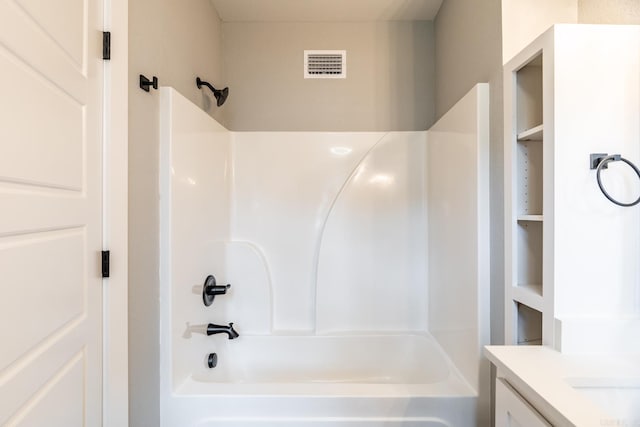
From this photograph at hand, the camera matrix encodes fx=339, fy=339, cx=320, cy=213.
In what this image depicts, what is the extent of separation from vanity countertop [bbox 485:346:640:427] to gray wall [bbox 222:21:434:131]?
1.73m

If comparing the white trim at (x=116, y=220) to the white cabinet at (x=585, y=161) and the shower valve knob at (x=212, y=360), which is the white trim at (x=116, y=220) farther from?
the white cabinet at (x=585, y=161)

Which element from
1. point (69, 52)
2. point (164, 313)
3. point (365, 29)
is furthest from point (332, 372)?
point (365, 29)

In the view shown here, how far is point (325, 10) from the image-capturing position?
221 centimetres

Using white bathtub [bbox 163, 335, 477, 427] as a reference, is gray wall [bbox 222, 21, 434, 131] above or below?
above

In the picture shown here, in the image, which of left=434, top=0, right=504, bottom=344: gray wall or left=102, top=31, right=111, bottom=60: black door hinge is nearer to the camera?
left=102, top=31, right=111, bottom=60: black door hinge

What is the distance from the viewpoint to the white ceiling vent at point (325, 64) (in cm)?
A: 236

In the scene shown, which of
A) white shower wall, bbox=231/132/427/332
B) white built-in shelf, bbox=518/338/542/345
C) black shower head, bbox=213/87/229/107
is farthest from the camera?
white shower wall, bbox=231/132/427/332

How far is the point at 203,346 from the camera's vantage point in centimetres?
179

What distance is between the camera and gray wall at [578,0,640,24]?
1152 millimetres

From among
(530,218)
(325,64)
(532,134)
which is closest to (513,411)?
(530,218)

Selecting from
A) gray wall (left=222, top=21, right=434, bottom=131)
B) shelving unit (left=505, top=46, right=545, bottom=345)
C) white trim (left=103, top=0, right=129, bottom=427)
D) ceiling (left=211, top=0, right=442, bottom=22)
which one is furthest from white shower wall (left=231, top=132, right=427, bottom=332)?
white trim (left=103, top=0, right=129, bottom=427)

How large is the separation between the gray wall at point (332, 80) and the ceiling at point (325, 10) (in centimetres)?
5

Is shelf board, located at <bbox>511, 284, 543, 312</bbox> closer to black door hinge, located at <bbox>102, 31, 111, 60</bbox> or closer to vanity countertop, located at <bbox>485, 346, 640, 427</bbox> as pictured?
vanity countertop, located at <bbox>485, 346, 640, 427</bbox>

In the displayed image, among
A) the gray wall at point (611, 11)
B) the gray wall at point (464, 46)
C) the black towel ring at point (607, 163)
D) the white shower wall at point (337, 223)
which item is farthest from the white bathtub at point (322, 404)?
the gray wall at point (611, 11)
